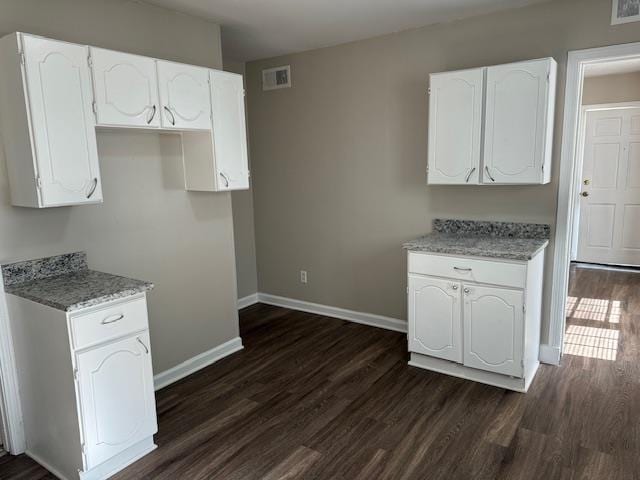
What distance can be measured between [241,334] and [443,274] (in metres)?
1.89

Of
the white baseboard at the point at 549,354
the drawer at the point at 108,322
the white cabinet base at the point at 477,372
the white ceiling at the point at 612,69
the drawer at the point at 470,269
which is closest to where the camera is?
the drawer at the point at 108,322

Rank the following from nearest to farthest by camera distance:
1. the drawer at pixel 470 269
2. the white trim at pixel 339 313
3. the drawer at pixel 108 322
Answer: the drawer at pixel 108 322, the drawer at pixel 470 269, the white trim at pixel 339 313

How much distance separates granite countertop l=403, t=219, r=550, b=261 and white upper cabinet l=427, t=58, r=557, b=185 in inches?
15.9

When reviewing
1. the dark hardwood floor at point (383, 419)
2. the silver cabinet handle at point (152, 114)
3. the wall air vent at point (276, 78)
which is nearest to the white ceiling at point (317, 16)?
the wall air vent at point (276, 78)

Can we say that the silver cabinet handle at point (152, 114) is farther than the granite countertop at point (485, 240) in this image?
No

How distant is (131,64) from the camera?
254 centimetres

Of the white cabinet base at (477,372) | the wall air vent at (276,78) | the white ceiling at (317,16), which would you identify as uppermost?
the white ceiling at (317,16)

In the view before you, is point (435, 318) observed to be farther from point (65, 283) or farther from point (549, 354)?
point (65, 283)

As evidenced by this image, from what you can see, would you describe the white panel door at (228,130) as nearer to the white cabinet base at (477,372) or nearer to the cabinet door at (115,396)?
the cabinet door at (115,396)

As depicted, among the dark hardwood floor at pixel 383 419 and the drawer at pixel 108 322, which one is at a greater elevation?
the drawer at pixel 108 322

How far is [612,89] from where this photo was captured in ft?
18.7

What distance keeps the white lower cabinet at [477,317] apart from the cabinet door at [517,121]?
58 centimetres

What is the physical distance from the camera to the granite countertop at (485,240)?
9.57 feet

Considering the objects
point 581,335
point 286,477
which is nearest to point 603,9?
point 581,335
